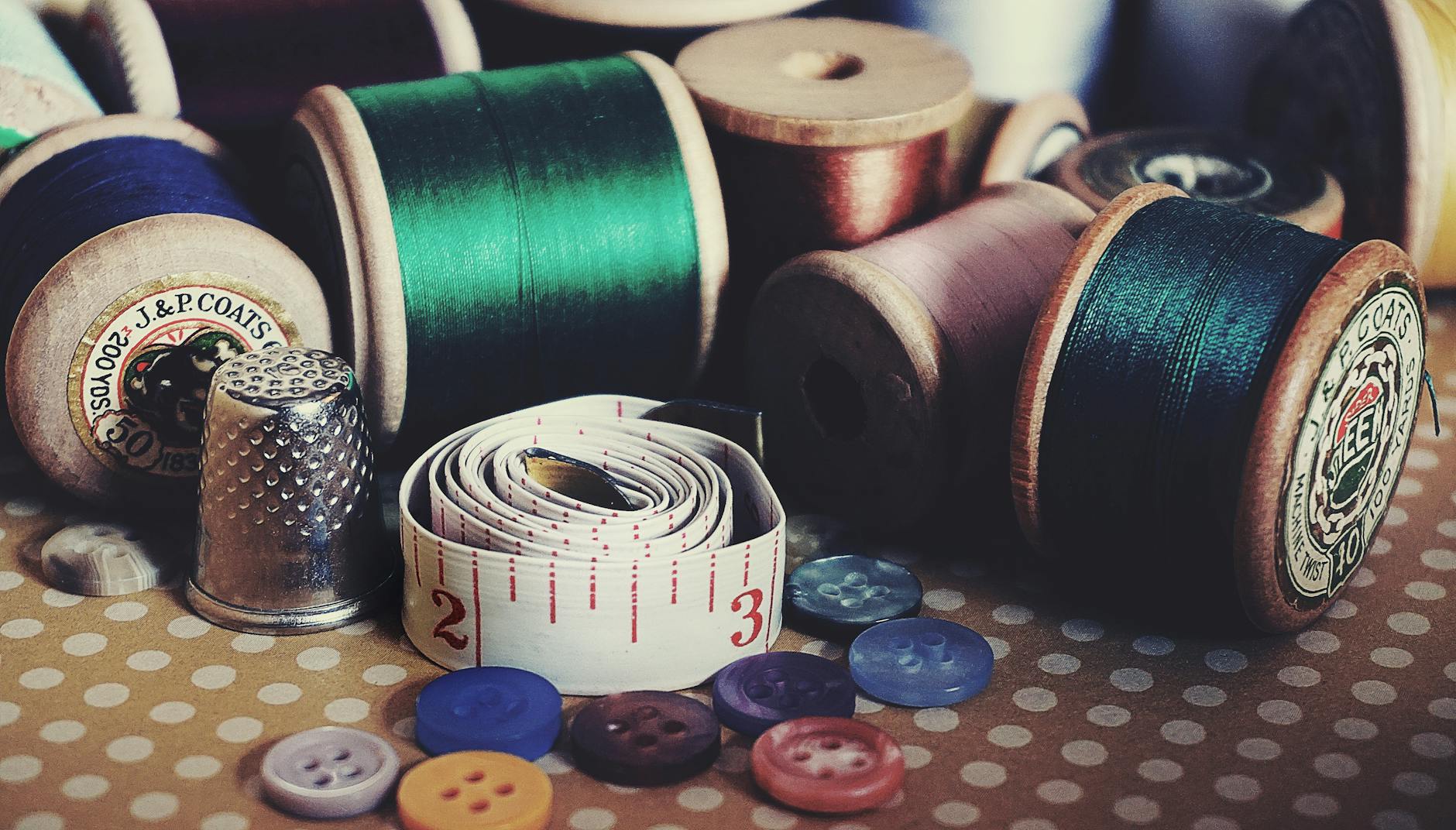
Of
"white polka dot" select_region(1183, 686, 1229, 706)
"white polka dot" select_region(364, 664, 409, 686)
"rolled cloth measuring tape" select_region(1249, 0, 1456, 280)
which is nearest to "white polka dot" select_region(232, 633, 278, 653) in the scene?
"white polka dot" select_region(364, 664, 409, 686)

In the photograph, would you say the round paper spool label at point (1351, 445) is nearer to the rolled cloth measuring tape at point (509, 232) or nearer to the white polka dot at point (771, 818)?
the white polka dot at point (771, 818)

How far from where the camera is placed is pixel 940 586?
2.12 metres

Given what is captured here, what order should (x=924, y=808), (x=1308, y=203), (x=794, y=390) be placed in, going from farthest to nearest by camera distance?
(x=1308, y=203) → (x=794, y=390) → (x=924, y=808)

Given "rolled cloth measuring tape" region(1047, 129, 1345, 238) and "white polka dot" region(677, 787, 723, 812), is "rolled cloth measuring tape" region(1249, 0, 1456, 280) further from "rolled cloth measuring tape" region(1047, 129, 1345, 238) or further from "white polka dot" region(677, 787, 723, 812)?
"white polka dot" region(677, 787, 723, 812)

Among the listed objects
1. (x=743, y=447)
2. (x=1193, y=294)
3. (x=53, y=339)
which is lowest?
(x=743, y=447)

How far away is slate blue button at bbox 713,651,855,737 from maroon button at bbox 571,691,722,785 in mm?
32

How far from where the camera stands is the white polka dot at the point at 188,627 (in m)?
1.97

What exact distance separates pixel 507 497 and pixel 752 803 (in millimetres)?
514

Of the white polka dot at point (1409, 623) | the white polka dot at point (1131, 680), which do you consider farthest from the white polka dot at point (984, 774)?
the white polka dot at point (1409, 623)

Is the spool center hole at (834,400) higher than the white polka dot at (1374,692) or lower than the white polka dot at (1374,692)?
higher

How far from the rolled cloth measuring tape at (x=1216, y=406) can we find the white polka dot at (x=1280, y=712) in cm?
11

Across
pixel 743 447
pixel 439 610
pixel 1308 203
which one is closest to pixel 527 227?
pixel 743 447

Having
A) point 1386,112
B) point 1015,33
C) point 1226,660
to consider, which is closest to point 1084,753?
point 1226,660

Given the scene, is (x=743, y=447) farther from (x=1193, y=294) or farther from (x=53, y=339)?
(x=53, y=339)
